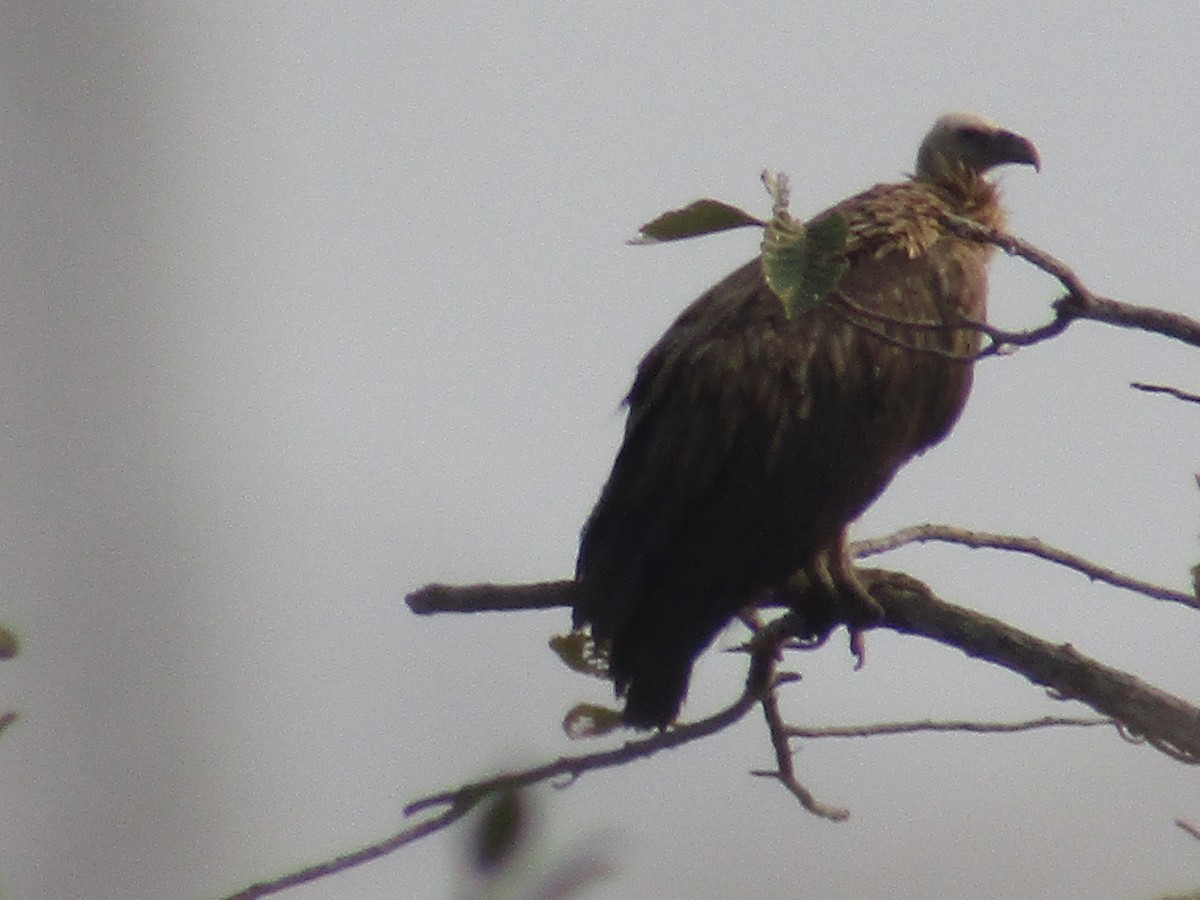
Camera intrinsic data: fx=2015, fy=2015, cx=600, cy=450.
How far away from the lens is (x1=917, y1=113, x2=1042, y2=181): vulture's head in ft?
24.6

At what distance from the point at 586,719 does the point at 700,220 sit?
1501 mm

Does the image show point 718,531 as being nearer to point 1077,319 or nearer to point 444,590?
point 444,590

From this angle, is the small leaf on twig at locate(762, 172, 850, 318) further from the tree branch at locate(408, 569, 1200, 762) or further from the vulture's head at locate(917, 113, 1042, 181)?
the vulture's head at locate(917, 113, 1042, 181)

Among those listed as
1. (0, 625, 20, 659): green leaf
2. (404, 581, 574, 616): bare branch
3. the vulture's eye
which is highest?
the vulture's eye

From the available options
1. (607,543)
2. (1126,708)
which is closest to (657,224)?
(1126,708)

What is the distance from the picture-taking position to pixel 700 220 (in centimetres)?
353

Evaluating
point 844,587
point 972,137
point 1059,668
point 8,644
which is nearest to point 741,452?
point 844,587

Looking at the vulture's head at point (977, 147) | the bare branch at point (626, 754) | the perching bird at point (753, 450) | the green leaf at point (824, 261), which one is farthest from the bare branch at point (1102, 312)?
the vulture's head at point (977, 147)

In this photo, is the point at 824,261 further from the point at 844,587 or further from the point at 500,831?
the point at 844,587

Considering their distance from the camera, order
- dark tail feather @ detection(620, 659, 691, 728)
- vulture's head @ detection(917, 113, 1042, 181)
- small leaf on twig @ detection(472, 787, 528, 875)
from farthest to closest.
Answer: vulture's head @ detection(917, 113, 1042, 181), dark tail feather @ detection(620, 659, 691, 728), small leaf on twig @ detection(472, 787, 528, 875)

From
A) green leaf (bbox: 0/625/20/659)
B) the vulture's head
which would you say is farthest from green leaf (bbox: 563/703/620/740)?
the vulture's head

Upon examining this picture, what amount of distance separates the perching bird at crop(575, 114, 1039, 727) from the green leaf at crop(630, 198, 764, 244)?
5.83 ft

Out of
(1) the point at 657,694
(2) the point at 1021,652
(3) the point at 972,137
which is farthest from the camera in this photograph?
(3) the point at 972,137

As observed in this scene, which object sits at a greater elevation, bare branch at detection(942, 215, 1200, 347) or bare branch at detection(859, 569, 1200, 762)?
bare branch at detection(942, 215, 1200, 347)
